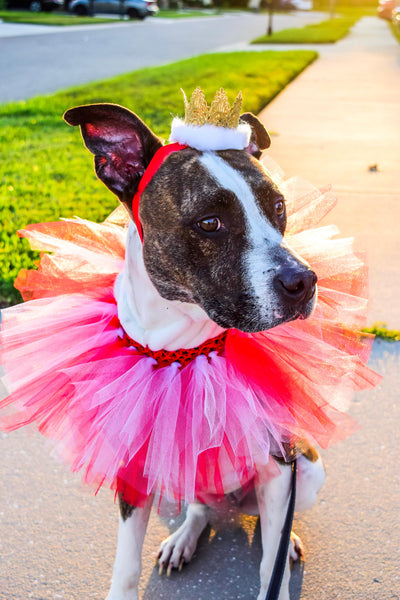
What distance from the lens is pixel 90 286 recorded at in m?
2.72

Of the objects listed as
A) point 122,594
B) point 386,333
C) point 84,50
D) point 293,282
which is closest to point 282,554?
point 122,594

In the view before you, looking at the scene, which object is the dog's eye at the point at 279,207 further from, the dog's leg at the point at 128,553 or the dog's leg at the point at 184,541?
the dog's leg at the point at 184,541

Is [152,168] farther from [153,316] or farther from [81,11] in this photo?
[81,11]

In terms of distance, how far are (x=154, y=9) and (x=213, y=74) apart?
27424 mm

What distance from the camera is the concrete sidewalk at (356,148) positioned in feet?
17.1

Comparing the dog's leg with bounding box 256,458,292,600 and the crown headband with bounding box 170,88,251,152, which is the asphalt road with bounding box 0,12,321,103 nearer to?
the crown headband with bounding box 170,88,251,152

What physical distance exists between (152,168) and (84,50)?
18.0 metres

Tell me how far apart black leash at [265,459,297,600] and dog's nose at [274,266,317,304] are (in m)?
0.65

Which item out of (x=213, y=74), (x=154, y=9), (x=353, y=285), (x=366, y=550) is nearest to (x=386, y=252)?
(x=353, y=285)

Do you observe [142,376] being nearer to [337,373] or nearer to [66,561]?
[337,373]

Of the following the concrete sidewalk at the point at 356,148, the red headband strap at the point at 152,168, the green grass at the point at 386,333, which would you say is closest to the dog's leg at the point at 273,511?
the red headband strap at the point at 152,168

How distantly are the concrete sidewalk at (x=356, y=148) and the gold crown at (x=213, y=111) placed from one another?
7.81ft

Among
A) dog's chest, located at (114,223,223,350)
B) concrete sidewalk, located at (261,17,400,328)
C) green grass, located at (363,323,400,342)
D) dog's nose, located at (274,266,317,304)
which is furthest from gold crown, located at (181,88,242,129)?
concrete sidewalk, located at (261,17,400,328)

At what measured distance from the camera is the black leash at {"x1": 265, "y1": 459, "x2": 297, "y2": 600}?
7.23 ft
